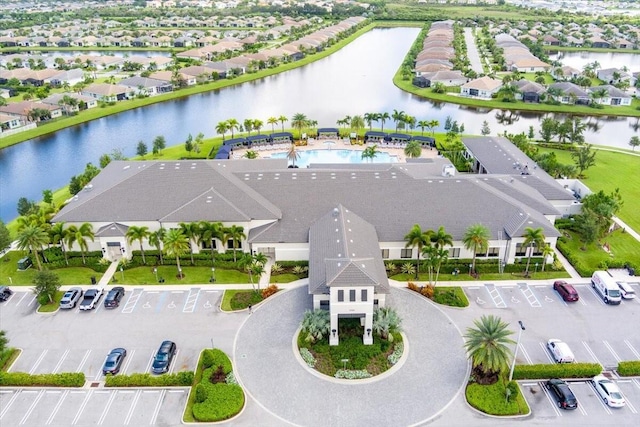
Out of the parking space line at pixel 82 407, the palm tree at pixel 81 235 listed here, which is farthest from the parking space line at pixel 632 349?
the palm tree at pixel 81 235

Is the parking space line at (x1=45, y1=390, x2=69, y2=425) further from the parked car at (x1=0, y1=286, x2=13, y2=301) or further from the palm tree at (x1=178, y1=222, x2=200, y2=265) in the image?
the palm tree at (x1=178, y1=222, x2=200, y2=265)

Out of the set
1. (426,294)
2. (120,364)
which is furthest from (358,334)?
(120,364)

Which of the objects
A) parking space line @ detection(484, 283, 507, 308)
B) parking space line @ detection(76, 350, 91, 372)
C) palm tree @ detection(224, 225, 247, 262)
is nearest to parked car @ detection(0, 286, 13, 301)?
parking space line @ detection(76, 350, 91, 372)

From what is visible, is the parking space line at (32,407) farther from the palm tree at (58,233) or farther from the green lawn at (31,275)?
→ the palm tree at (58,233)

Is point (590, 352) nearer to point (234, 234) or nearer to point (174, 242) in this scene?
point (234, 234)

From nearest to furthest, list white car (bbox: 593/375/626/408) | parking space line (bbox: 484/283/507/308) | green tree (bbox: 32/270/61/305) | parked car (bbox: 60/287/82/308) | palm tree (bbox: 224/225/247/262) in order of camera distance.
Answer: white car (bbox: 593/375/626/408)
green tree (bbox: 32/270/61/305)
parked car (bbox: 60/287/82/308)
parking space line (bbox: 484/283/507/308)
palm tree (bbox: 224/225/247/262)

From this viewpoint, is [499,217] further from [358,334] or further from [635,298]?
[358,334]
